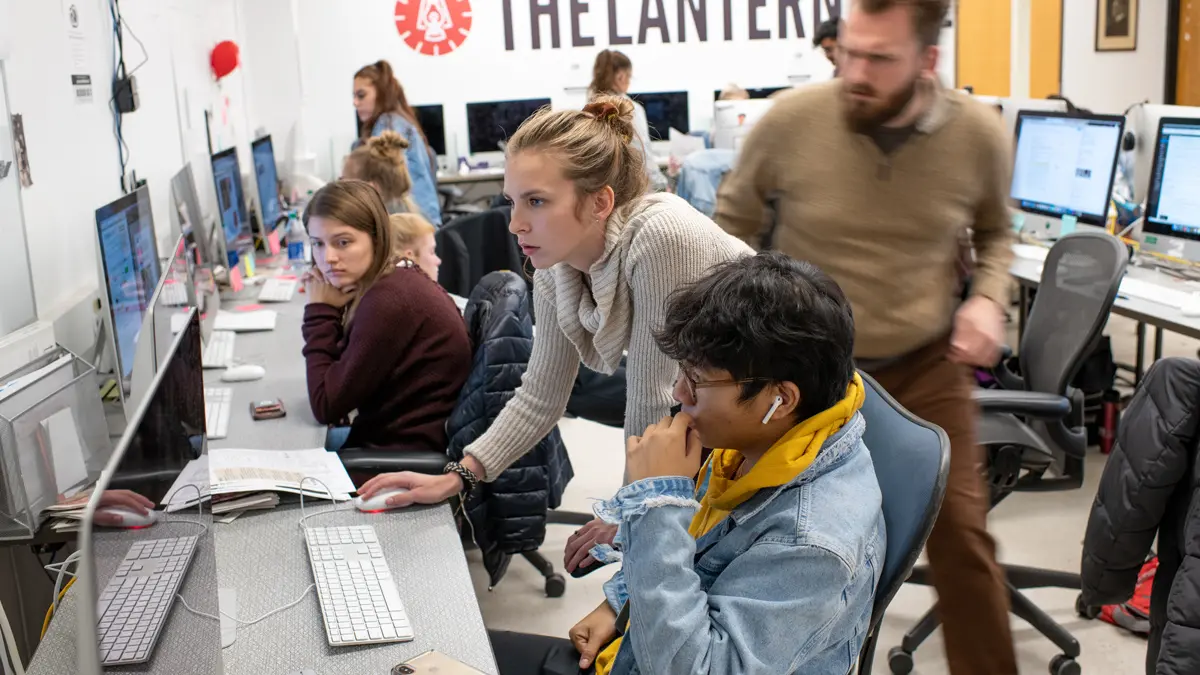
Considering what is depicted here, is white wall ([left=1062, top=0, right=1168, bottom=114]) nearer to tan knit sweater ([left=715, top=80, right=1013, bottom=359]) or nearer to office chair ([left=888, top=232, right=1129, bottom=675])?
office chair ([left=888, top=232, right=1129, bottom=675])

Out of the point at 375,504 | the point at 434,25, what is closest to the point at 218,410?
the point at 375,504

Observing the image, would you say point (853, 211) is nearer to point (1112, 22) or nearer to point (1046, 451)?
point (1046, 451)

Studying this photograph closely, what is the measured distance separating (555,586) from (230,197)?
85.6 inches

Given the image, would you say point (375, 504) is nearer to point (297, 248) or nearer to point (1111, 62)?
point (297, 248)

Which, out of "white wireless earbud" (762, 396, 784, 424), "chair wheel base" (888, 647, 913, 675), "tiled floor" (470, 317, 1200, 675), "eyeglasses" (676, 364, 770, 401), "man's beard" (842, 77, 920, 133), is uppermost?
"man's beard" (842, 77, 920, 133)

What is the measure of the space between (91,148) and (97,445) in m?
1.56

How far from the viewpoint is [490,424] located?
A: 7.85ft

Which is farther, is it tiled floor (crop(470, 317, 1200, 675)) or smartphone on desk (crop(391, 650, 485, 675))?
tiled floor (crop(470, 317, 1200, 675))

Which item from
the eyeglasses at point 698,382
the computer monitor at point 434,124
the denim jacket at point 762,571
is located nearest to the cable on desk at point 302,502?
the denim jacket at point 762,571

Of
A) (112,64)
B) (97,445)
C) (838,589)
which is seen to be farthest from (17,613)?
(112,64)

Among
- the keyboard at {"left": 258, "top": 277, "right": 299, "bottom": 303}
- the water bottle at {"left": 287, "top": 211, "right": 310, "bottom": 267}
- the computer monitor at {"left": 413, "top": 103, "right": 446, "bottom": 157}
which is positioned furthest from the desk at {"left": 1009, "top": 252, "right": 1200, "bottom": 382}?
the computer monitor at {"left": 413, "top": 103, "right": 446, "bottom": 157}

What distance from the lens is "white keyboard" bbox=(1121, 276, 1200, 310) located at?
335cm

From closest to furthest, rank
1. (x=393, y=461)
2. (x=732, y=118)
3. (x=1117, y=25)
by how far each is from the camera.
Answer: (x=393, y=461) → (x=732, y=118) → (x=1117, y=25)

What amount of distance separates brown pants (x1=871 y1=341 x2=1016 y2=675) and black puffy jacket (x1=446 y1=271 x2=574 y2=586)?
89cm
